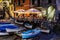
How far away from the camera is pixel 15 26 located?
294cm

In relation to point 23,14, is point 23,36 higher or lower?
lower

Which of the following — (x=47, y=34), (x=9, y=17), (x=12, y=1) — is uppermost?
(x=12, y=1)

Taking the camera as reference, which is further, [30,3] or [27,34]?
[30,3]

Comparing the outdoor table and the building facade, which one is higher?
the building facade

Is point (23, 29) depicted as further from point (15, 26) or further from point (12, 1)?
point (12, 1)

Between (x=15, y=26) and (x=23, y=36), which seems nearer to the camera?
(x=23, y=36)

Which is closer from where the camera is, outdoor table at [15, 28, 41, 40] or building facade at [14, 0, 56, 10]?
outdoor table at [15, 28, 41, 40]

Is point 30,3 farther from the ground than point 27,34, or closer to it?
farther from the ground

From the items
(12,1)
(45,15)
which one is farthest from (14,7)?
(45,15)

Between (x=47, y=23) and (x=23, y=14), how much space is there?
17.0 inches

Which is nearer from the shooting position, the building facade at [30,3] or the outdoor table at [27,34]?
the outdoor table at [27,34]

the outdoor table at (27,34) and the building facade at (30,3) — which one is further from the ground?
the building facade at (30,3)

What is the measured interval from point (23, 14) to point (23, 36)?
0.47 metres

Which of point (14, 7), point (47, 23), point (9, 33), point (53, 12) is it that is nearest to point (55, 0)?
point (53, 12)
